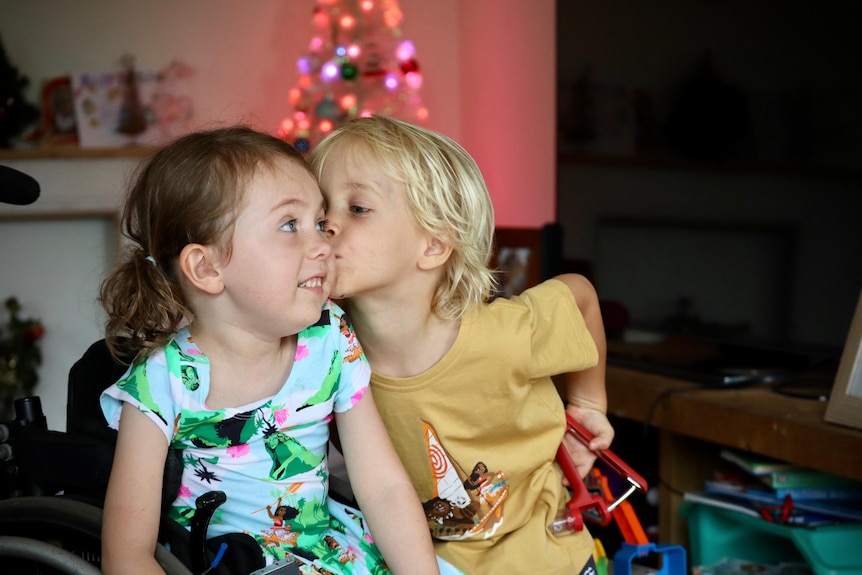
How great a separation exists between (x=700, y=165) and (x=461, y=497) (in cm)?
138

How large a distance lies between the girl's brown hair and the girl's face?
2 centimetres

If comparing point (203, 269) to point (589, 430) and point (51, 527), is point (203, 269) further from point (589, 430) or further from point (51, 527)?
point (589, 430)

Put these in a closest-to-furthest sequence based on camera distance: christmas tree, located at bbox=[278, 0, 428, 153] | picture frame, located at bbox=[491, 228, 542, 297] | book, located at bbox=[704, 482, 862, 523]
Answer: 1. book, located at bbox=[704, 482, 862, 523]
2. picture frame, located at bbox=[491, 228, 542, 297]
3. christmas tree, located at bbox=[278, 0, 428, 153]

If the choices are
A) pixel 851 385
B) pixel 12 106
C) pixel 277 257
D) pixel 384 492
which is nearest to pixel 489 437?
pixel 384 492

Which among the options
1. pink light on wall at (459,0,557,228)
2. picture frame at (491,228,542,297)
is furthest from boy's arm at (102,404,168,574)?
pink light on wall at (459,0,557,228)

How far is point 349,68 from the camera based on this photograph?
3.71 metres

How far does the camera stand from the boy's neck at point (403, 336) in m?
1.28

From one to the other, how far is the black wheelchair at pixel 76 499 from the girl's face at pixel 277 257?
18 cm

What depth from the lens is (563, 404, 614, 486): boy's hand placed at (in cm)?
141

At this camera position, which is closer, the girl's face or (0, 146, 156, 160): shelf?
the girl's face

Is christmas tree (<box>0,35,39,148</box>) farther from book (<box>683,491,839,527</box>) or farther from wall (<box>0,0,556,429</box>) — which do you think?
book (<box>683,491,839,527</box>)

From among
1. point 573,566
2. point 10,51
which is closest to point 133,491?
point 573,566

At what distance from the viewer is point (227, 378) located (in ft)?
3.64

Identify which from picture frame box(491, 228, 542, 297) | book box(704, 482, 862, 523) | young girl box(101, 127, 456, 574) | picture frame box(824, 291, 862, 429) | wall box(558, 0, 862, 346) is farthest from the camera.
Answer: picture frame box(491, 228, 542, 297)
